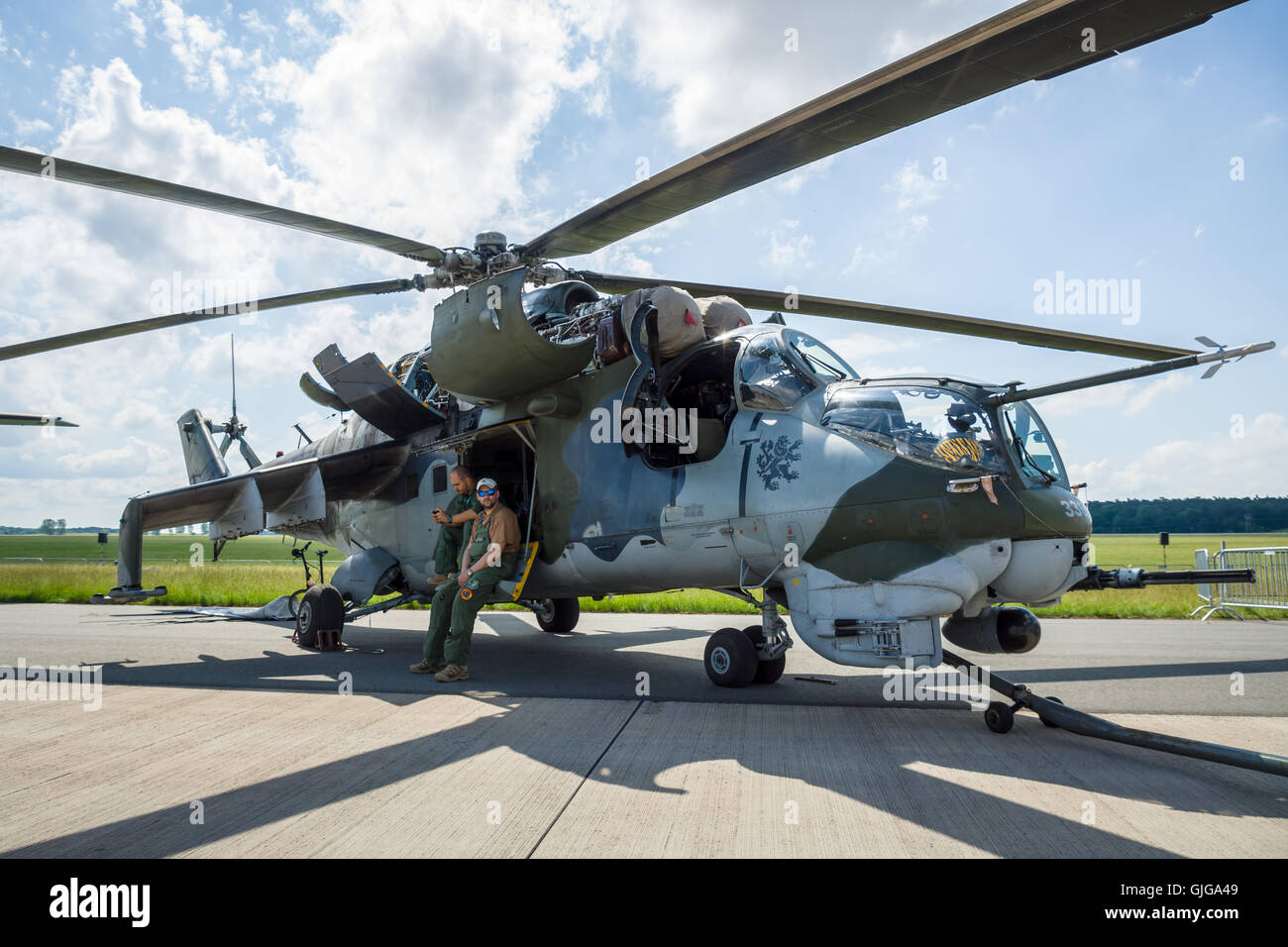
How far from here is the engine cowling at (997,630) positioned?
5820 mm

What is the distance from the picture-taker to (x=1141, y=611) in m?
14.4

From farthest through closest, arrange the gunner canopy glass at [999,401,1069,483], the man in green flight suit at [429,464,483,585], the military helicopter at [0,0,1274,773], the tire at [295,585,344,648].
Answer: the tire at [295,585,344,648]
the man in green flight suit at [429,464,483,585]
the gunner canopy glass at [999,401,1069,483]
the military helicopter at [0,0,1274,773]

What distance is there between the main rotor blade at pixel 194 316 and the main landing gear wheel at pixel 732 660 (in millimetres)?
4745

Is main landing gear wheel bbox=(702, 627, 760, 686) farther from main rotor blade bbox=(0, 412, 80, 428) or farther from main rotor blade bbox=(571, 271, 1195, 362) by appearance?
main rotor blade bbox=(0, 412, 80, 428)

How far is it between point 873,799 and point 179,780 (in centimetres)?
351

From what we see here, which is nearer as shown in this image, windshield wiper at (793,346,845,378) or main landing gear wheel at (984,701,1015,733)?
main landing gear wheel at (984,701,1015,733)

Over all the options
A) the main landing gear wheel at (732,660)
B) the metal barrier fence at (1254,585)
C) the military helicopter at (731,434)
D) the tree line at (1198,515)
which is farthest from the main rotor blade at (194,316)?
the tree line at (1198,515)

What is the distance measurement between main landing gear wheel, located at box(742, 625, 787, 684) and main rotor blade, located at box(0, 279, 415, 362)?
4842 millimetres

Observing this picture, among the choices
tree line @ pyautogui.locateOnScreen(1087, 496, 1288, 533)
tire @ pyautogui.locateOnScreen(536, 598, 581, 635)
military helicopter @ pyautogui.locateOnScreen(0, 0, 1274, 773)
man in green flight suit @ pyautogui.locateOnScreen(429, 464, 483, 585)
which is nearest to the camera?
military helicopter @ pyautogui.locateOnScreen(0, 0, 1274, 773)

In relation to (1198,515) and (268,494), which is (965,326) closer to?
(268,494)

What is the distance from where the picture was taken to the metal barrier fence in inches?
536

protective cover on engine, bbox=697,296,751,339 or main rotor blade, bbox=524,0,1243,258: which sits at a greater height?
main rotor blade, bbox=524,0,1243,258

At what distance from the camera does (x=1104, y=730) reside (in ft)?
15.6

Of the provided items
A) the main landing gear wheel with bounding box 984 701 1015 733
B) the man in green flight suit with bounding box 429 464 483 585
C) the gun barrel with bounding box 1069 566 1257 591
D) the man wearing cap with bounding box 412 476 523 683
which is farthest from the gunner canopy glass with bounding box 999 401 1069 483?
the man in green flight suit with bounding box 429 464 483 585
